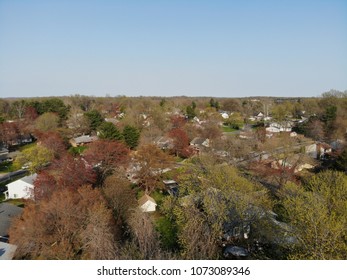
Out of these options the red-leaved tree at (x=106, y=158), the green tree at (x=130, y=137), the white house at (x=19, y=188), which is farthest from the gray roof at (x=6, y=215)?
the green tree at (x=130, y=137)

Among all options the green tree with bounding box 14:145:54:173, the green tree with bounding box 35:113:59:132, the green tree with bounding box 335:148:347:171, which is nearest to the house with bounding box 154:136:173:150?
the green tree with bounding box 14:145:54:173

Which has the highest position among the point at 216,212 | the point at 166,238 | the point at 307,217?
the point at 307,217

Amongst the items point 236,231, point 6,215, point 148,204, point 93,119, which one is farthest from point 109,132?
point 236,231

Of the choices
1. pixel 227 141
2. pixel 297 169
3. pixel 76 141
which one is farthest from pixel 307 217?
pixel 76 141

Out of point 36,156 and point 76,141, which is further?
point 76,141

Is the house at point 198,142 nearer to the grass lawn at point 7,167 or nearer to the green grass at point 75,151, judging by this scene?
the green grass at point 75,151

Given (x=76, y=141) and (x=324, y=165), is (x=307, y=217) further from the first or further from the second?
(x=76, y=141)

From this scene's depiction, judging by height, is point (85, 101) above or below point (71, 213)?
above
